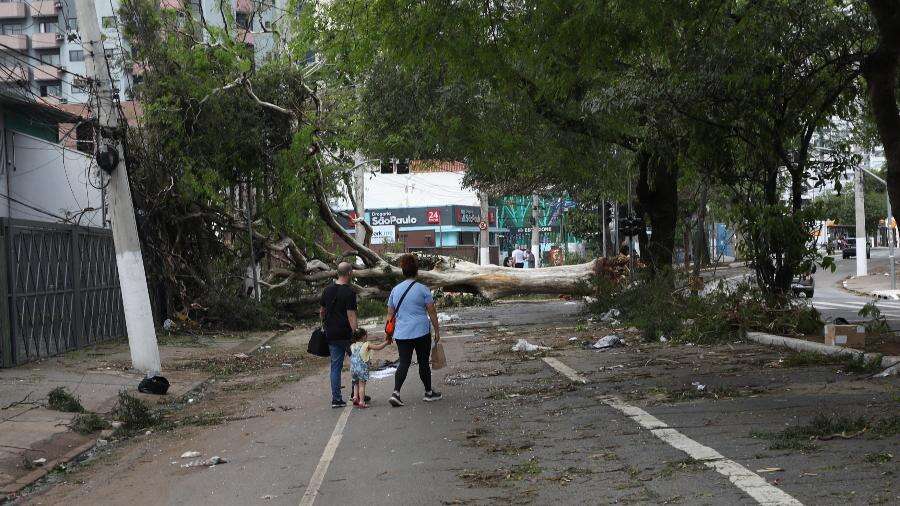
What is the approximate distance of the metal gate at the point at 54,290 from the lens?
16156mm

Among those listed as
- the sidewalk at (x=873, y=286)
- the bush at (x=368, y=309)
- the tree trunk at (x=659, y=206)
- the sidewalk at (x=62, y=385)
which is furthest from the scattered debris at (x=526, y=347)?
the sidewalk at (x=873, y=286)

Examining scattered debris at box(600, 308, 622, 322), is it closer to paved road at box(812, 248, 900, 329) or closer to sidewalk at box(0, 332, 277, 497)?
paved road at box(812, 248, 900, 329)

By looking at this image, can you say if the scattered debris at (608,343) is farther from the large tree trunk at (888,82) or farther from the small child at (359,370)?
the large tree trunk at (888,82)

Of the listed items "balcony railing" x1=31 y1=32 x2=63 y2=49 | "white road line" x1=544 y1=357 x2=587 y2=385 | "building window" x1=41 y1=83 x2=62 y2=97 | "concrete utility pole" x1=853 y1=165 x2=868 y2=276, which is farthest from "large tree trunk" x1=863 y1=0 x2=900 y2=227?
"balcony railing" x1=31 y1=32 x2=63 y2=49

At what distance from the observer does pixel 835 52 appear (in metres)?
16.6

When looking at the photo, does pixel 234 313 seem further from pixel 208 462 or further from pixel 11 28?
pixel 11 28

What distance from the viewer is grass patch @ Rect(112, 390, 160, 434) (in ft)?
39.5

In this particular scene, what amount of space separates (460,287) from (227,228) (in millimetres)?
7751

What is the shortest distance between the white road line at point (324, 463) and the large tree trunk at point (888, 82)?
279 inches

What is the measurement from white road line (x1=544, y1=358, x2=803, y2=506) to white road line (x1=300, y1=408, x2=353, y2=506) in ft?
9.75

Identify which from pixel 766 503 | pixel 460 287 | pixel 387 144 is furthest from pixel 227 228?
pixel 766 503

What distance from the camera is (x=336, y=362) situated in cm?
1261

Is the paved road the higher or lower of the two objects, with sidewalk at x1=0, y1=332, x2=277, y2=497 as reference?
lower

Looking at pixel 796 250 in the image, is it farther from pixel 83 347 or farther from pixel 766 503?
pixel 83 347
